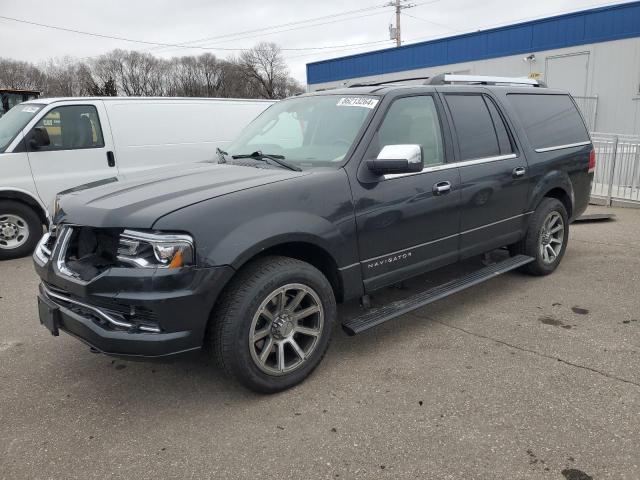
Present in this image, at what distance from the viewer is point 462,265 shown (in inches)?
215

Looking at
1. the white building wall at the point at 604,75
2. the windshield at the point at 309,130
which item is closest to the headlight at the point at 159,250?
the windshield at the point at 309,130

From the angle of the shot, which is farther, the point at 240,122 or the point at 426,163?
the point at 240,122

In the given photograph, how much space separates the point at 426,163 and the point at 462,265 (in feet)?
6.49

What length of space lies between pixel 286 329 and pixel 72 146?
16.9 feet

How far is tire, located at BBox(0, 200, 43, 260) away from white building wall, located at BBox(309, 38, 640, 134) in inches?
373

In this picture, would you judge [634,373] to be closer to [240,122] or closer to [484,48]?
[240,122]

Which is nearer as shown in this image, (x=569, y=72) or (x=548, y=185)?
(x=548, y=185)

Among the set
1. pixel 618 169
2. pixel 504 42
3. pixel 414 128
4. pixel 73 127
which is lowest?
pixel 618 169

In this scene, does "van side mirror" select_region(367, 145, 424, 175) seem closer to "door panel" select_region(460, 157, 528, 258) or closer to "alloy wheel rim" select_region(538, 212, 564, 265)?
"door panel" select_region(460, 157, 528, 258)

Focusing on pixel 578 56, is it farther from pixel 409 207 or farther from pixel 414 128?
pixel 409 207

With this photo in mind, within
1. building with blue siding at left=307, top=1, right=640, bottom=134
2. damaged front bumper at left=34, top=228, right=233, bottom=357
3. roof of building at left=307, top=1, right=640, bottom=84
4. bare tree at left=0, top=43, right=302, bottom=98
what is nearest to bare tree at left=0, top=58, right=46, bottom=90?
bare tree at left=0, top=43, right=302, bottom=98

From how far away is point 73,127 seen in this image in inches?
268

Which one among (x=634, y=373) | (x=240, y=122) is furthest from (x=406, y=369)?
(x=240, y=122)

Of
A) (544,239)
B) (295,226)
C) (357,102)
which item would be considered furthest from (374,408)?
(544,239)
